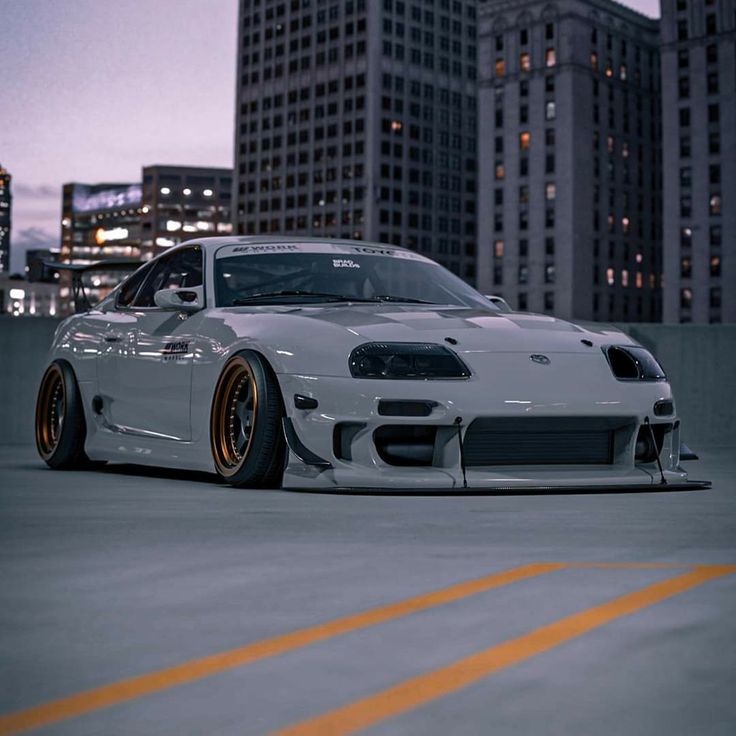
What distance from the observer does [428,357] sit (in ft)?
21.5

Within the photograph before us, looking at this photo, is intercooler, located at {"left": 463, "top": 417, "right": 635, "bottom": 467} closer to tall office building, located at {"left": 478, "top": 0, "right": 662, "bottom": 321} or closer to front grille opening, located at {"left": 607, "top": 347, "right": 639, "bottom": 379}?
front grille opening, located at {"left": 607, "top": 347, "right": 639, "bottom": 379}

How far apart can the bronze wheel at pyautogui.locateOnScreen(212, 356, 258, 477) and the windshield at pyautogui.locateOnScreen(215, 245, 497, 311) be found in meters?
0.75

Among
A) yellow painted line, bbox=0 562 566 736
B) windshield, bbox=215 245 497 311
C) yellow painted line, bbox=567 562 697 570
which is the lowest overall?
yellow painted line, bbox=0 562 566 736

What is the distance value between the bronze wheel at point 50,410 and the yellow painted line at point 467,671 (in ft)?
19.6

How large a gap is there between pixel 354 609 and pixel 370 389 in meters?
2.97

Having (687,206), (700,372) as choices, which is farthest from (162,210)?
(700,372)

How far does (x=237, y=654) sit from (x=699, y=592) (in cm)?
146

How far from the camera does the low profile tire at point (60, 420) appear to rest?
8.77 meters

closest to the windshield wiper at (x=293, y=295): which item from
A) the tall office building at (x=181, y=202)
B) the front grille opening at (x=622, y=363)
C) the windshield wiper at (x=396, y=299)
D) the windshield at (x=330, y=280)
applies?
the windshield at (x=330, y=280)

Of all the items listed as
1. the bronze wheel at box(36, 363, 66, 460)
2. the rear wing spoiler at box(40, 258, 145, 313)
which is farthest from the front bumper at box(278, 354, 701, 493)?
the rear wing spoiler at box(40, 258, 145, 313)

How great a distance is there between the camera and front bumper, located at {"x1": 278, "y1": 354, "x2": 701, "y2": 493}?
6363mm

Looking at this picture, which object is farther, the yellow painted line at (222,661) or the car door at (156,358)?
the car door at (156,358)

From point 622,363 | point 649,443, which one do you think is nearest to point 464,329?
point 622,363

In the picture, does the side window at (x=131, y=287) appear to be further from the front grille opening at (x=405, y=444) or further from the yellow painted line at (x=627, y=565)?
the yellow painted line at (x=627, y=565)
